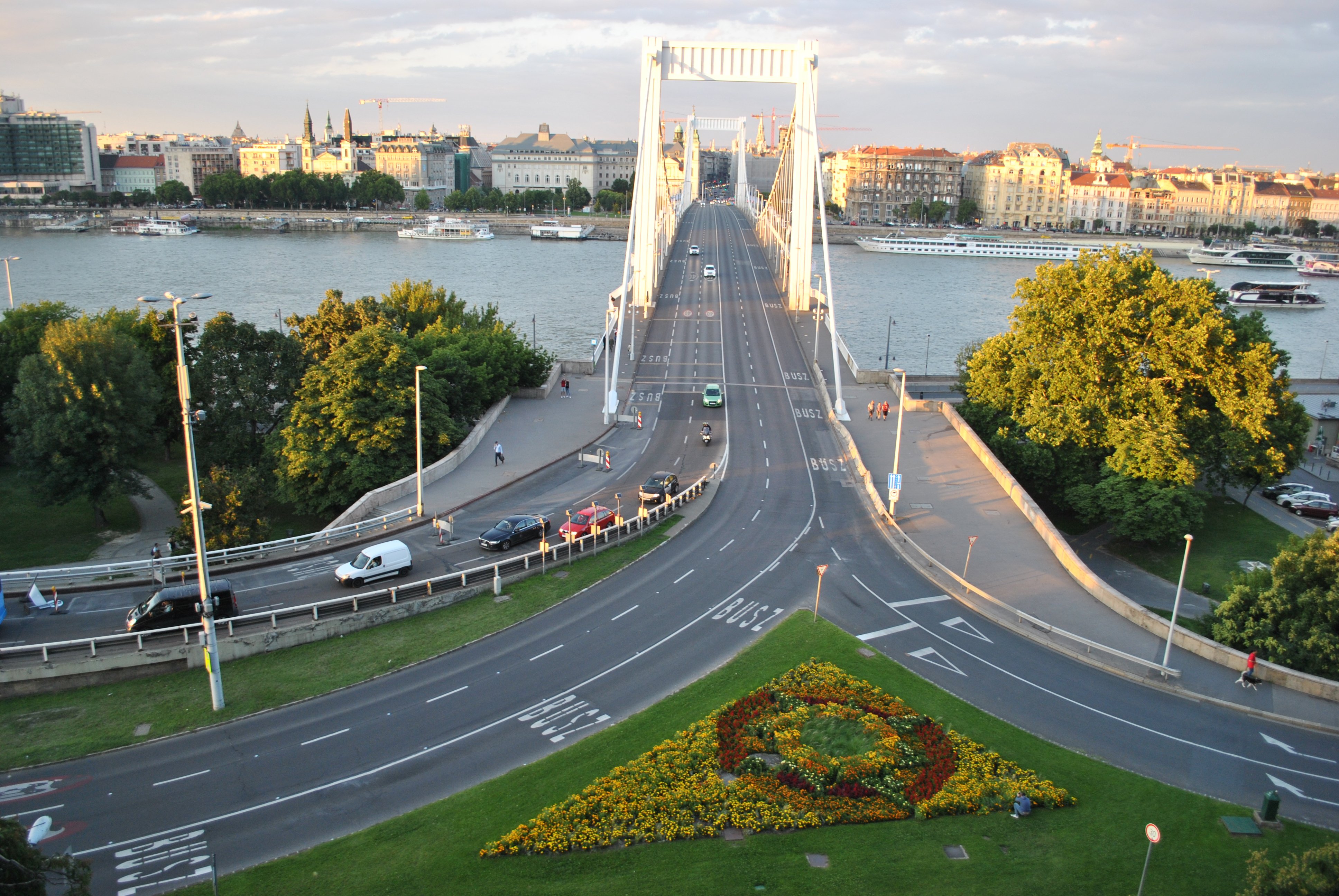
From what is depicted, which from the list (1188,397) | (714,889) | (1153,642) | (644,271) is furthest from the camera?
(644,271)

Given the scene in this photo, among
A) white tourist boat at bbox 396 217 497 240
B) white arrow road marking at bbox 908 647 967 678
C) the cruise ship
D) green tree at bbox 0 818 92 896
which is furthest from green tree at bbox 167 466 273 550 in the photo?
the cruise ship

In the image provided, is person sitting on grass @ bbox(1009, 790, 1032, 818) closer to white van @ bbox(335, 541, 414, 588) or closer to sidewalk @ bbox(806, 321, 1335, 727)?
sidewalk @ bbox(806, 321, 1335, 727)

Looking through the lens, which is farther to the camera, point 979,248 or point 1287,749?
point 979,248

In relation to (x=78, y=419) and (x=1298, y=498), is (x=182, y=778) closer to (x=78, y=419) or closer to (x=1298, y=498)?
(x=78, y=419)

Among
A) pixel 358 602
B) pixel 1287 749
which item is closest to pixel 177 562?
pixel 358 602

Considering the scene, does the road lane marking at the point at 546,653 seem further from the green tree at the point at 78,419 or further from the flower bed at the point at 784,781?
the green tree at the point at 78,419

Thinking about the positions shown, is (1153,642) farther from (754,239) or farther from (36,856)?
(754,239)

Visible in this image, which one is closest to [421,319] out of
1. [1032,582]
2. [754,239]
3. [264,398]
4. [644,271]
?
[264,398]
